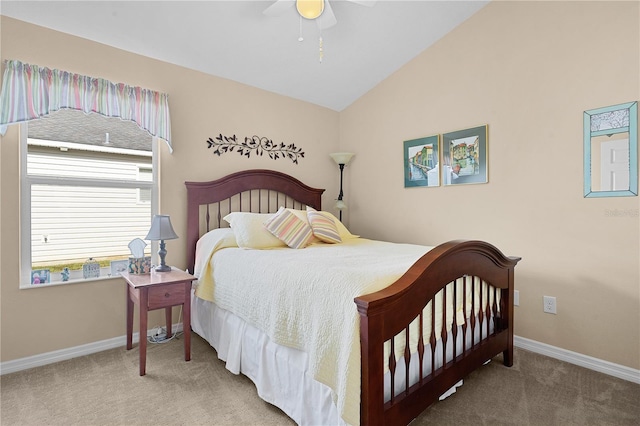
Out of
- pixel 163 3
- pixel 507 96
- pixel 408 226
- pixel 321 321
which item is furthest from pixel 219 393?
pixel 507 96

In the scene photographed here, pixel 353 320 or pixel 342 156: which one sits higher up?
pixel 342 156

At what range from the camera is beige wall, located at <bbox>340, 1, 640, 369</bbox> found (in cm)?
230

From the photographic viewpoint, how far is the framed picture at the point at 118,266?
2.73m

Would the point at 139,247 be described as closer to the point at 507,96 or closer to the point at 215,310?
the point at 215,310

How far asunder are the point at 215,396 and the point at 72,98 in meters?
2.30

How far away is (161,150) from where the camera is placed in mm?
2928

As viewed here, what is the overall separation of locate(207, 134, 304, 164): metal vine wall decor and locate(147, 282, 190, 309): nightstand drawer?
144 cm

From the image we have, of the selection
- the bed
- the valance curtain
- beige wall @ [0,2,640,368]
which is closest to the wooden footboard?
the bed

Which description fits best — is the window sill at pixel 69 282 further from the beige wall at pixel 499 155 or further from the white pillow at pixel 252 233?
the white pillow at pixel 252 233

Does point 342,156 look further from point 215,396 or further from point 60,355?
point 60,355

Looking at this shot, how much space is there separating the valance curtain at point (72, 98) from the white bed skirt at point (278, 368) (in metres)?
1.65

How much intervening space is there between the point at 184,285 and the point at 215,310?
327mm

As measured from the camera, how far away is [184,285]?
2.39 metres

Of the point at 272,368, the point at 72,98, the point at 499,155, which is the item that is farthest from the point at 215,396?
the point at 499,155
